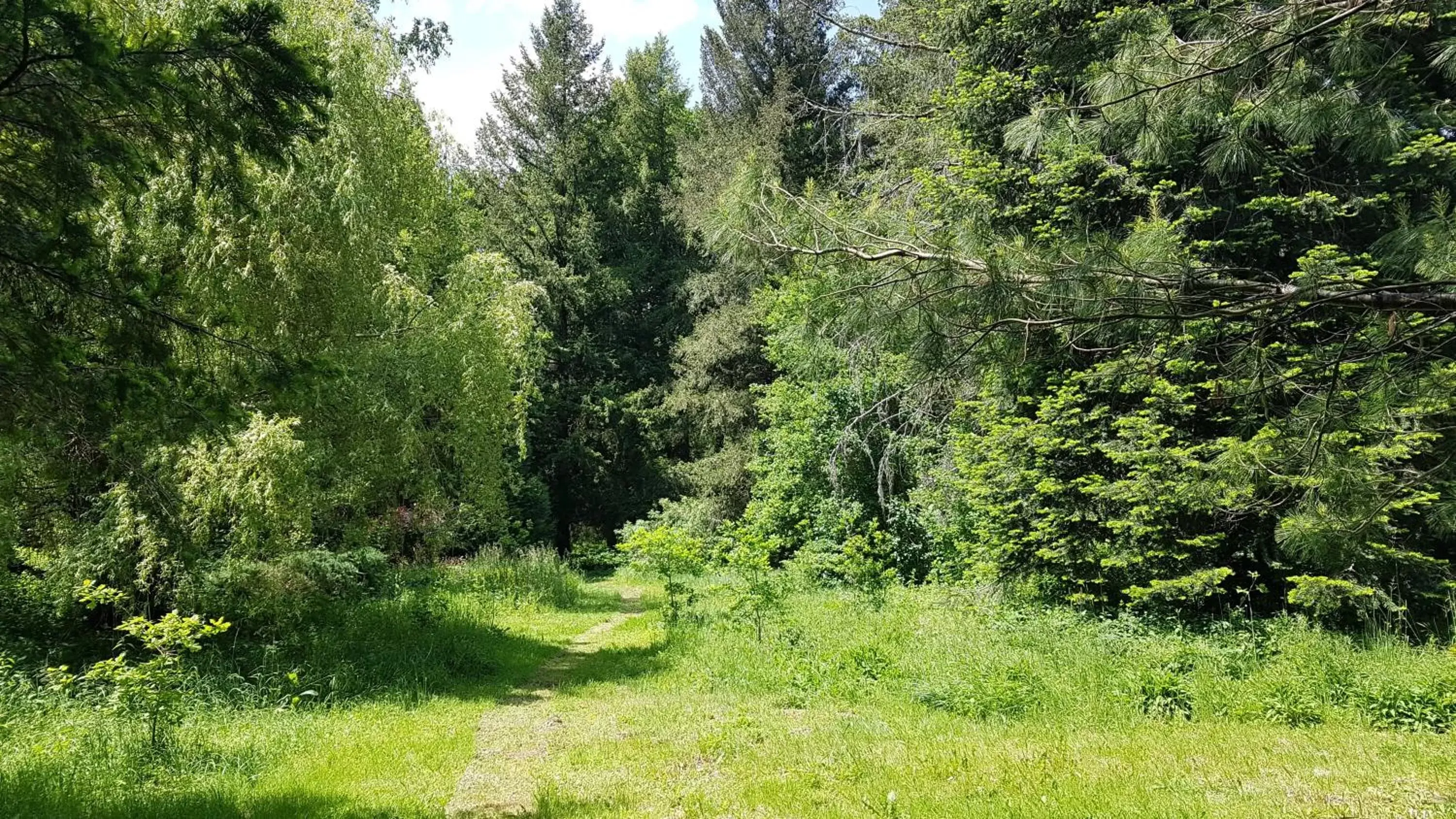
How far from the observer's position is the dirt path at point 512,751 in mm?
4985

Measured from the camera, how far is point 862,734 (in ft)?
19.7

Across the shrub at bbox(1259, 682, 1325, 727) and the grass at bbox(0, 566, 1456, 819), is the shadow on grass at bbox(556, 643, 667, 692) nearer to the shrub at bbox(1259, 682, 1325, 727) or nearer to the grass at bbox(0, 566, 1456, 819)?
the grass at bbox(0, 566, 1456, 819)

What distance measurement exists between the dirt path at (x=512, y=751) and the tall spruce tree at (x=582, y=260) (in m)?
16.1

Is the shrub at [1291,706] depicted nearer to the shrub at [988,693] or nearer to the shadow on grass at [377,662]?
the shrub at [988,693]

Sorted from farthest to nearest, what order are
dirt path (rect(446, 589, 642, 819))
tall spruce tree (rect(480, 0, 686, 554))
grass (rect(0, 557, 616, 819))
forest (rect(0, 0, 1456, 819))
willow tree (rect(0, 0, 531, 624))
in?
1. tall spruce tree (rect(480, 0, 686, 554))
2. dirt path (rect(446, 589, 642, 819))
3. grass (rect(0, 557, 616, 819))
4. forest (rect(0, 0, 1456, 819))
5. willow tree (rect(0, 0, 531, 624))

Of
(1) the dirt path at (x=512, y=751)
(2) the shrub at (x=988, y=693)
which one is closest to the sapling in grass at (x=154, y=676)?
(1) the dirt path at (x=512, y=751)

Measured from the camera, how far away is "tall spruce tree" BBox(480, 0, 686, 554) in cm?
2586

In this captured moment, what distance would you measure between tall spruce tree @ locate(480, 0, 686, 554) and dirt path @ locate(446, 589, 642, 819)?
634 inches

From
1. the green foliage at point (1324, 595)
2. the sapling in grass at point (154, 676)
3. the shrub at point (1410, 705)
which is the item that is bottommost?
the shrub at point (1410, 705)

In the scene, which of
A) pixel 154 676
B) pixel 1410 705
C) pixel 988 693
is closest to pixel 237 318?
pixel 154 676

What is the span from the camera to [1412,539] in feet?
27.5

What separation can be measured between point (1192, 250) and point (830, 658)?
6.39m

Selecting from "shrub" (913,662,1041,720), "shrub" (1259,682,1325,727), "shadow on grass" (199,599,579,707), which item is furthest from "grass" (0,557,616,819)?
"shrub" (1259,682,1325,727)

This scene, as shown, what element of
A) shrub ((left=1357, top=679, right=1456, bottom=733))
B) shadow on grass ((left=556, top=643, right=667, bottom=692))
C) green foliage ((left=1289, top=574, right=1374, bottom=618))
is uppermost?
green foliage ((left=1289, top=574, right=1374, bottom=618))
